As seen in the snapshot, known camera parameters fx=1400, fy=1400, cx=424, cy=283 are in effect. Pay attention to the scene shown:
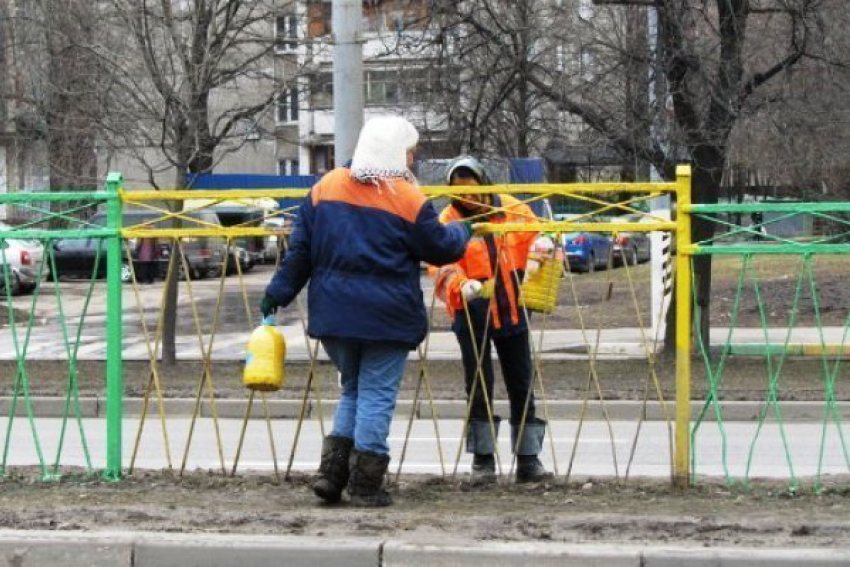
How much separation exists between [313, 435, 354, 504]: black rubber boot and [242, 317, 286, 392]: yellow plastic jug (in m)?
0.45

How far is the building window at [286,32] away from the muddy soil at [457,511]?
10931mm

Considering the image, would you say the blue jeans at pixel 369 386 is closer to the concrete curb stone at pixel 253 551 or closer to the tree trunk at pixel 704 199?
the concrete curb stone at pixel 253 551

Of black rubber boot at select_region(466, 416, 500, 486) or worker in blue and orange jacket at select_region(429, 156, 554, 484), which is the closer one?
worker in blue and orange jacket at select_region(429, 156, 554, 484)

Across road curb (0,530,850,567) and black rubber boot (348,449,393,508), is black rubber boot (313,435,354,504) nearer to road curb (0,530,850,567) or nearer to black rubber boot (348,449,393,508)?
black rubber boot (348,449,393,508)

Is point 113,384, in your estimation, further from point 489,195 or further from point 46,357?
point 46,357

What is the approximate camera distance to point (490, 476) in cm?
759

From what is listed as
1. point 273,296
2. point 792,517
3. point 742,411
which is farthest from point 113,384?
point 742,411

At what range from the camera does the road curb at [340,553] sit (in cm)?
566

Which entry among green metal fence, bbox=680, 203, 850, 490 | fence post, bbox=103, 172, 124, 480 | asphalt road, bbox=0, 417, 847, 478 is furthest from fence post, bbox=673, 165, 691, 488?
fence post, bbox=103, 172, 124, 480

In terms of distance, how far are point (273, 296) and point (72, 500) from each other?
4.87 ft

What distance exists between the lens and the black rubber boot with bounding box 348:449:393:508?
264 inches

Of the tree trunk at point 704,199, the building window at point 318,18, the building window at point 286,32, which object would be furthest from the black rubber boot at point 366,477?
the building window at point 318,18

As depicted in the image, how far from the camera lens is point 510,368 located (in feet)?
25.1

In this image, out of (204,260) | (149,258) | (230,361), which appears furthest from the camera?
(204,260)
